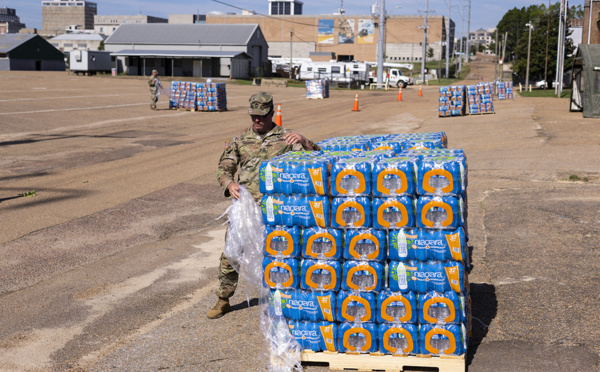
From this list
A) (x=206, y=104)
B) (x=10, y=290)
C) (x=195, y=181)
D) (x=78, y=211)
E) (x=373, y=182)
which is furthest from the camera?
(x=206, y=104)

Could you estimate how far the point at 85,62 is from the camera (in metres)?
81.9

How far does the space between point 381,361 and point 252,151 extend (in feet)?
7.83

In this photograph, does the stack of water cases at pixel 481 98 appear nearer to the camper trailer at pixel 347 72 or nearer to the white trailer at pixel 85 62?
A: the camper trailer at pixel 347 72

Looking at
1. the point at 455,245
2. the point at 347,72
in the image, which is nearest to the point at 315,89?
the point at 347,72

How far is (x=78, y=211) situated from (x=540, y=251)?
7.65 meters

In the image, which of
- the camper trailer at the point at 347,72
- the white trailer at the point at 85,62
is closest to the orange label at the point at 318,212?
the camper trailer at the point at 347,72

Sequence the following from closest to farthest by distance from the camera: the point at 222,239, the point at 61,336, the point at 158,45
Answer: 1. the point at 61,336
2. the point at 222,239
3. the point at 158,45

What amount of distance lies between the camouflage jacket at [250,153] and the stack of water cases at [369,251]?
900mm

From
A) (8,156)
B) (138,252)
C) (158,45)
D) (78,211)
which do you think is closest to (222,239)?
(138,252)

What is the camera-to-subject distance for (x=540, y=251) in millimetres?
8359

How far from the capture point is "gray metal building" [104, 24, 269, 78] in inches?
3164

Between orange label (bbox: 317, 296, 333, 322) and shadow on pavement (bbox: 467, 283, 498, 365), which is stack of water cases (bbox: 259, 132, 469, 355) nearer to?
orange label (bbox: 317, 296, 333, 322)

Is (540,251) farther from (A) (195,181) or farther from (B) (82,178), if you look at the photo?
(B) (82,178)

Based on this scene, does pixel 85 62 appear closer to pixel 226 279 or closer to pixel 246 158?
pixel 246 158
